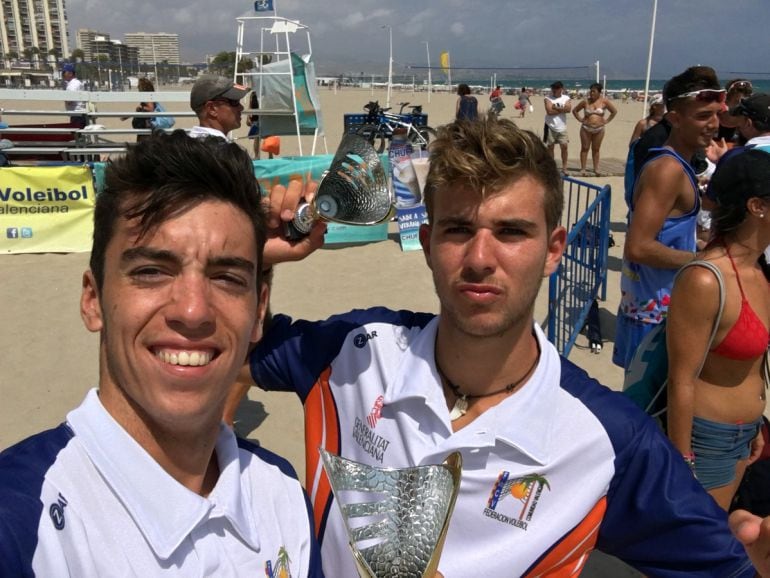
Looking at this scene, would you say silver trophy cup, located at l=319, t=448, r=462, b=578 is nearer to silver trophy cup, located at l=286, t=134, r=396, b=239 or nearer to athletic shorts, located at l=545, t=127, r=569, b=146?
silver trophy cup, located at l=286, t=134, r=396, b=239

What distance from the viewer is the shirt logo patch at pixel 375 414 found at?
176cm

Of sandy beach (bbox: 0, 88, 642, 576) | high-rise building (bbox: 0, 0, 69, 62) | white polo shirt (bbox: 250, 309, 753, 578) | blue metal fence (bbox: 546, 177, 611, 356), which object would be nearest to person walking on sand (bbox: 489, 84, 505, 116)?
white polo shirt (bbox: 250, 309, 753, 578)

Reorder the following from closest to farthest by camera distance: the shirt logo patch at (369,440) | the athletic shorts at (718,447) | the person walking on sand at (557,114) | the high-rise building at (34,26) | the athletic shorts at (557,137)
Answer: the shirt logo patch at (369,440) → the athletic shorts at (718,447) → the person walking on sand at (557,114) → the athletic shorts at (557,137) → the high-rise building at (34,26)

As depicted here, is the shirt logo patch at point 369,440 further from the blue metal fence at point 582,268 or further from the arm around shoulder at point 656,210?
the blue metal fence at point 582,268

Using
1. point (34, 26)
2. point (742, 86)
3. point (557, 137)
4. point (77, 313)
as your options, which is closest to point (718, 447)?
point (77, 313)

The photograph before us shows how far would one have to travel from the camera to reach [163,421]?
1.25 metres

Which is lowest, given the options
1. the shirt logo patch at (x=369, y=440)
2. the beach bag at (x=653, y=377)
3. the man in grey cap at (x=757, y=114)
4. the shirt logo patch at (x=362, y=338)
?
the beach bag at (x=653, y=377)

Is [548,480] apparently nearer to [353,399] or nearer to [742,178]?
[353,399]

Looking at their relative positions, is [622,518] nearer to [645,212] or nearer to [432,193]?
[432,193]

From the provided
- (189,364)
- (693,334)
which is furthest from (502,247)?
(693,334)

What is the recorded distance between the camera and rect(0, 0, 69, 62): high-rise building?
11281cm

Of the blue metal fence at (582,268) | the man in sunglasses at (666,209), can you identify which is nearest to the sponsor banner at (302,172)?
the blue metal fence at (582,268)

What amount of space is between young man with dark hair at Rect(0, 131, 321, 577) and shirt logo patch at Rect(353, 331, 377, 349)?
1.75 feet

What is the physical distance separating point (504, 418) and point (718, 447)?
1450 millimetres
